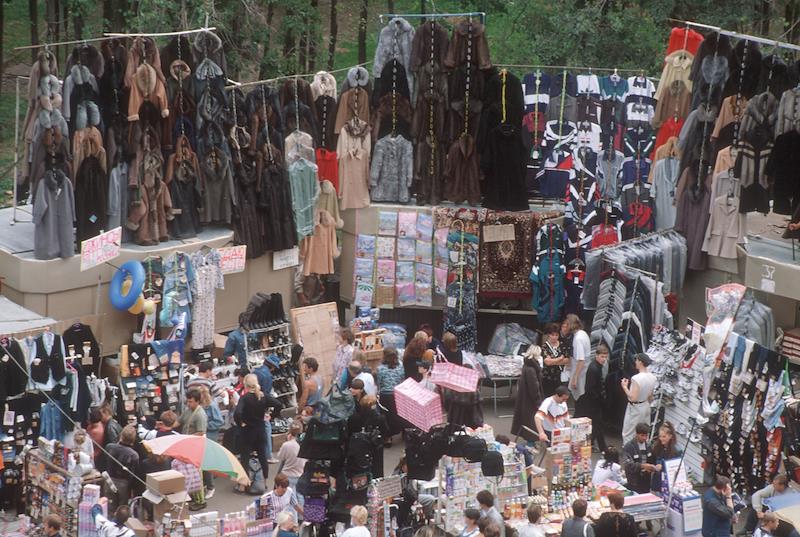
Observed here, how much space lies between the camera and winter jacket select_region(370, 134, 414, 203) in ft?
55.4

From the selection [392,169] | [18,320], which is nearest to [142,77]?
[18,320]

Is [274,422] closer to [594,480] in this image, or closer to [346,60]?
[594,480]

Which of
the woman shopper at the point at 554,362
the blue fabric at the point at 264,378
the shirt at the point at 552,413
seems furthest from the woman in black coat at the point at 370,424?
the woman shopper at the point at 554,362

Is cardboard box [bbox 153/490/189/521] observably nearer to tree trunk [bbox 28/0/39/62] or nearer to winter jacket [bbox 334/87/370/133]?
winter jacket [bbox 334/87/370/133]

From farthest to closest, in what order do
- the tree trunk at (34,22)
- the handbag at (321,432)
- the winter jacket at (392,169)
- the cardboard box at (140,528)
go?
the tree trunk at (34,22), the winter jacket at (392,169), the handbag at (321,432), the cardboard box at (140,528)

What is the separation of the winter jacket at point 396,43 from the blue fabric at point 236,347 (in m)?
3.68

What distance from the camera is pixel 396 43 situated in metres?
16.7

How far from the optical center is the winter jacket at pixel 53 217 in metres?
14.5

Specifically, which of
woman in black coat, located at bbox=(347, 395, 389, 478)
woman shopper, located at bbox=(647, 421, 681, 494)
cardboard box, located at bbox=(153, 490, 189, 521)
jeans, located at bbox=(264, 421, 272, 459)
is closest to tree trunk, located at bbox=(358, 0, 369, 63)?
jeans, located at bbox=(264, 421, 272, 459)

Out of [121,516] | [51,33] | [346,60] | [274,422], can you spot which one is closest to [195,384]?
[274,422]

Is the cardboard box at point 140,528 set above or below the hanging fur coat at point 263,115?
below

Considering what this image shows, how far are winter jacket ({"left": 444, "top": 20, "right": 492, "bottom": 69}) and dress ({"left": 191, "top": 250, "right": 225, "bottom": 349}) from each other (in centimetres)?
359

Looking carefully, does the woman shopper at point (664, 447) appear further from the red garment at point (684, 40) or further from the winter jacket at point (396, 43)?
the winter jacket at point (396, 43)

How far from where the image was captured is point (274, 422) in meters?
14.9
